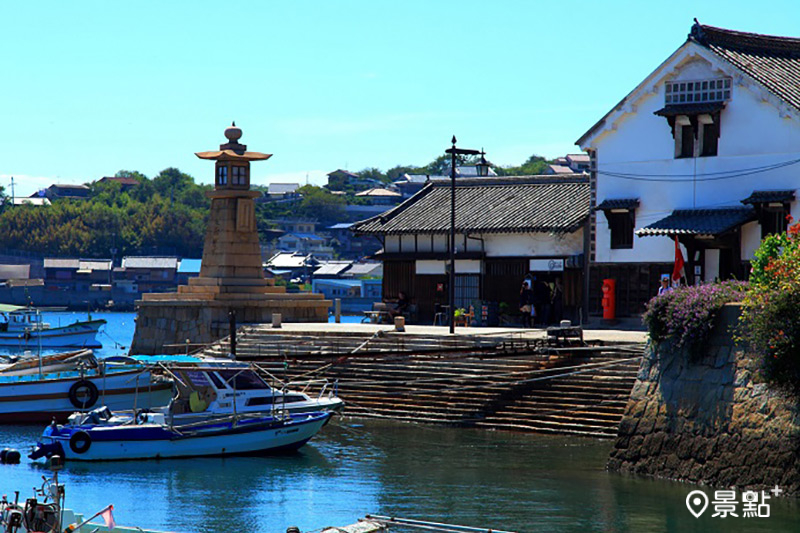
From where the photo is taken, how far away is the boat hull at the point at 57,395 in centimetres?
3516

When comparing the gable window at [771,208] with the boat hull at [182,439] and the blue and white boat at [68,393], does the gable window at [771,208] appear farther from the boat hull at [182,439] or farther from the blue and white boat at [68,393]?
the blue and white boat at [68,393]

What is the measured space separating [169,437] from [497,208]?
801 inches

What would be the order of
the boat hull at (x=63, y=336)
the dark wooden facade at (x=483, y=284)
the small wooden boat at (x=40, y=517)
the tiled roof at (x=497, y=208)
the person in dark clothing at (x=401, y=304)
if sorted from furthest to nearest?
1. the boat hull at (x=63, y=336)
2. the person in dark clothing at (x=401, y=304)
3. the tiled roof at (x=497, y=208)
4. the dark wooden facade at (x=483, y=284)
5. the small wooden boat at (x=40, y=517)

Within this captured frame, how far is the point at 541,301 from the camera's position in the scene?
43.1 meters

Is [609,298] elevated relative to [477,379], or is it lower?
elevated

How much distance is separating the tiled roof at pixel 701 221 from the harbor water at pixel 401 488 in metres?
9.26

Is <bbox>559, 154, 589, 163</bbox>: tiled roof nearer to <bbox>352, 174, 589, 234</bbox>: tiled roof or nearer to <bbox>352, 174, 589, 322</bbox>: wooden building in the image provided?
<bbox>352, 174, 589, 234</bbox>: tiled roof

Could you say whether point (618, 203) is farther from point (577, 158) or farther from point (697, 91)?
point (577, 158)

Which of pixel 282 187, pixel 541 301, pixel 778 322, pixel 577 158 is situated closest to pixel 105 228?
pixel 282 187

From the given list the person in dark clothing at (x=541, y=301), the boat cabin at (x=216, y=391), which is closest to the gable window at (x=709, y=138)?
the person in dark clothing at (x=541, y=301)

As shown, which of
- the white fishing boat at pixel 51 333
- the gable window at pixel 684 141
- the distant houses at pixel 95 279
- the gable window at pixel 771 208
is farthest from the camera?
the distant houses at pixel 95 279

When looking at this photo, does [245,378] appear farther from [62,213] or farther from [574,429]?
[62,213]

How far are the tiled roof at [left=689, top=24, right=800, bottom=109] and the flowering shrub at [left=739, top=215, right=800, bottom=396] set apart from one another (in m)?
14.0

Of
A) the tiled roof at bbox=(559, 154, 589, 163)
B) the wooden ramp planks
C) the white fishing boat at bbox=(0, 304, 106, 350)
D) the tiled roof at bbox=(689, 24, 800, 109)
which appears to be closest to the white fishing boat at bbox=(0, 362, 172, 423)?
the wooden ramp planks
